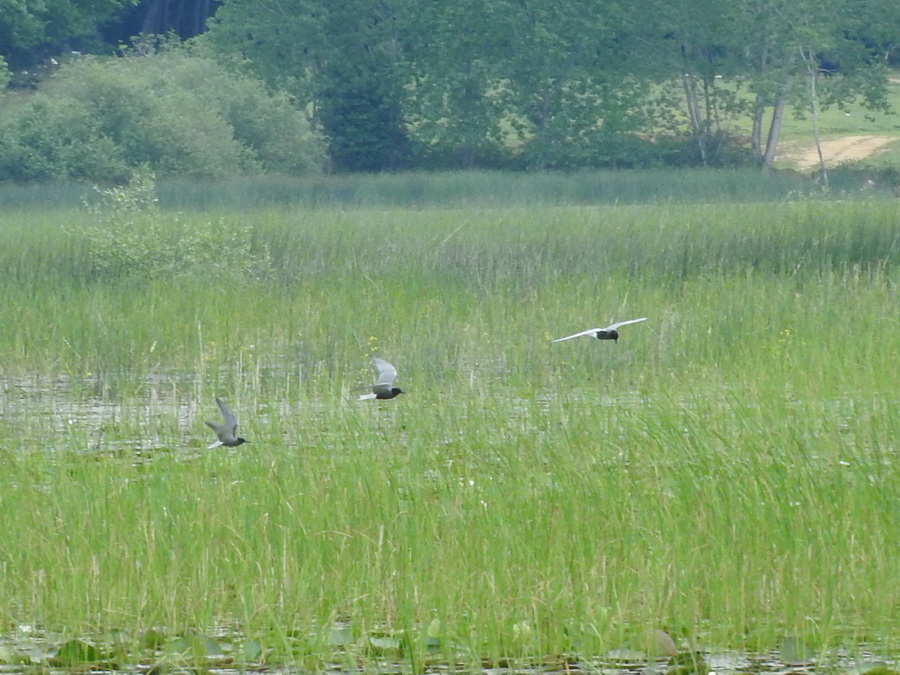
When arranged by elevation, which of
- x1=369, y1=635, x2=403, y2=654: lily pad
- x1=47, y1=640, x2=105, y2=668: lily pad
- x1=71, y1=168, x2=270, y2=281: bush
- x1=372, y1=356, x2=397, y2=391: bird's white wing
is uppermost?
x1=372, y1=356, x2=397, y2=391: bird's white wing

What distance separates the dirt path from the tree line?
3.61ft

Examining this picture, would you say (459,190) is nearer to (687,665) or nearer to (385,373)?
(385,373)

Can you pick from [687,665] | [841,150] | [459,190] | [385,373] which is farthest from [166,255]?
[841,150]

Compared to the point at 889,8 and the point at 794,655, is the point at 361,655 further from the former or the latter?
the point at 889,8

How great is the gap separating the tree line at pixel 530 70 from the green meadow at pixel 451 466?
2247 centimetres

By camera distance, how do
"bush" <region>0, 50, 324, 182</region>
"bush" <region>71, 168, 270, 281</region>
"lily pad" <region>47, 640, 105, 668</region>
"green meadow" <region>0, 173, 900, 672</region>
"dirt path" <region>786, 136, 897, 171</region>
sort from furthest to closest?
"dirt path" <region>786, 136, 897, 171</region>, "bush" <region>0, 50, 324, 182</region>, "bush" <region>71, 168, 270, 281</region>, "green meadow" <region>0, 173, 900, 672</region>, "lily pad" <region>47, 640, 105, 668</region>

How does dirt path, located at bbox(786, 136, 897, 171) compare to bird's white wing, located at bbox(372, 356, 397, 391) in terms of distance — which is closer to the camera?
bird's white wing, located at bbox(372, 356, 397, 391)

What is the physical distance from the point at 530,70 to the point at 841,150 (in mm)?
7672

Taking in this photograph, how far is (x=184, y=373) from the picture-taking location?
821 cm

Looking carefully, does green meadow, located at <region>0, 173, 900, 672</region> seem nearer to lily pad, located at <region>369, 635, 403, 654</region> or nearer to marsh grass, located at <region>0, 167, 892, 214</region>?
lily pad, located at <region>369, 635, 403, 654</region>

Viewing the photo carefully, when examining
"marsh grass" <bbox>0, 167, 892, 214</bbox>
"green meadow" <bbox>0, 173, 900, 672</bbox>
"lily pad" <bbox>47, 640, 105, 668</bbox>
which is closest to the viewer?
"lily pad" <bbox>47, 640, 105, 668</bbox>

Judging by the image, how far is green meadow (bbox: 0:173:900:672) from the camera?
3721 millimetres

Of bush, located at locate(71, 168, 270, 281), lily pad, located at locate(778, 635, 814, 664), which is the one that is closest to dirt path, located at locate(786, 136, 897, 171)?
bush, located at locate(71, 168, 270, 281)

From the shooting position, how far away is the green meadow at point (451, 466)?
3721 mm
